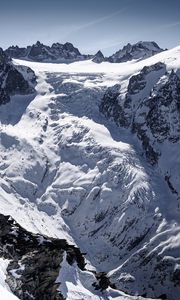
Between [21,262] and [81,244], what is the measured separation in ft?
429

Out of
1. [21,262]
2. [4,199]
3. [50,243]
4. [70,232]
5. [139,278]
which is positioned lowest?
[139,278]

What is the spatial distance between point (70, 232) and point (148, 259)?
2973cm

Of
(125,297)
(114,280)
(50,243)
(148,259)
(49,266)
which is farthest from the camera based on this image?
(148,259)

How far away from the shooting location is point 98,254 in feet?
638

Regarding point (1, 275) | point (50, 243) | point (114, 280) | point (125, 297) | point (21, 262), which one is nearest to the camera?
point (1, 275)

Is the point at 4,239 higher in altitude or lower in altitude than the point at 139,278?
higher

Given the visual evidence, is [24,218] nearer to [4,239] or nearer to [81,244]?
[81,244]

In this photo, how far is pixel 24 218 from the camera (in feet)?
627

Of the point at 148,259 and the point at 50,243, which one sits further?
the point at 148,259

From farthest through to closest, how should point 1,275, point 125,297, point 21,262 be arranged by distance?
point 125,297 → point 21,262 → point 1,275

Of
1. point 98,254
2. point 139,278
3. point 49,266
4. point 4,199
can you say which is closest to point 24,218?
point 4,199

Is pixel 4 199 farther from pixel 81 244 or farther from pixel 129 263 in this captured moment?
pixel 129 263

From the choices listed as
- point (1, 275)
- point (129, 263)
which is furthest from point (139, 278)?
point (1, 275)

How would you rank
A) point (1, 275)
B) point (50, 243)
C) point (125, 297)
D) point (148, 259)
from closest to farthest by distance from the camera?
point (1, 275)
point (125, 297)
point (50, 243)
point (148, 259)
